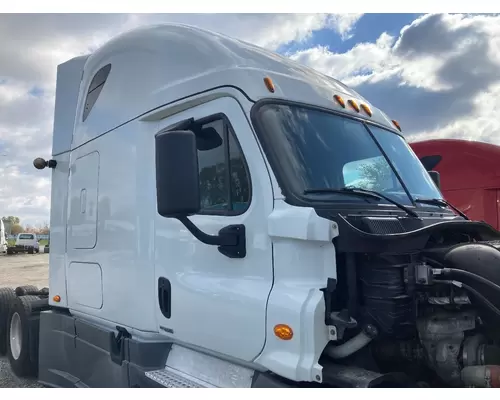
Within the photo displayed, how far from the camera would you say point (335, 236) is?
2738 millimetres

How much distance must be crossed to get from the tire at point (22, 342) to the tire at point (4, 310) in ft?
0.79

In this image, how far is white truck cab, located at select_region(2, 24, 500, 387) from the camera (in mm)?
2754

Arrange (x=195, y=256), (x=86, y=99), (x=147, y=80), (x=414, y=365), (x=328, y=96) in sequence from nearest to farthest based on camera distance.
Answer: (x=414, y=365) → (x=195, y=256) → (x=328, y=96) → (x=147, y=80) → (x=86, y=99)

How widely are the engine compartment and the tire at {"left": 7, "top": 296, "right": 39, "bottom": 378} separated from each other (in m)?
4.00

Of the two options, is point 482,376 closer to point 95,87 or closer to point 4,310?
point 95,87

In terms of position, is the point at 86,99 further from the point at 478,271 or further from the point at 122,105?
the point at 478,271

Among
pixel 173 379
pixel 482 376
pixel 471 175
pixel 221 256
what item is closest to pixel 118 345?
pixel 173 379

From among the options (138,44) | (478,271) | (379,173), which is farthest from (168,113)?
(478,271)

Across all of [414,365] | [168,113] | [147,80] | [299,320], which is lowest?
[414,365]

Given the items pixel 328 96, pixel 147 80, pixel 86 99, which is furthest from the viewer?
pixel 86 99

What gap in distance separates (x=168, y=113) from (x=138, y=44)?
2.60ft

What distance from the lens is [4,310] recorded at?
659cm

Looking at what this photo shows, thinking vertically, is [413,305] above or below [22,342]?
above

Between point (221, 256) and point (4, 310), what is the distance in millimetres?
4640
